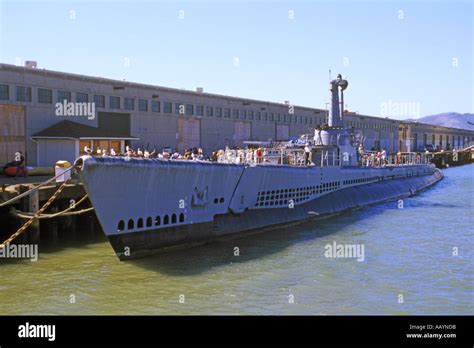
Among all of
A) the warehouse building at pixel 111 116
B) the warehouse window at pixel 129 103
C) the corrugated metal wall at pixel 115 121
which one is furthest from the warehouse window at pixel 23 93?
the warehouse window at pixel 129 103

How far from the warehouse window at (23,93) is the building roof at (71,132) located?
96.4 inches

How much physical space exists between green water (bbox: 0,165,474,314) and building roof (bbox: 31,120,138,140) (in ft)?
51.3

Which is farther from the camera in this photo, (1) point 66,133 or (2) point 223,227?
(1) point 66,133

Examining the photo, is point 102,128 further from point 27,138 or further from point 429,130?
point 429,130

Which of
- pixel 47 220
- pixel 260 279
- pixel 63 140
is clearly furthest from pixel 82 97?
pixel 260 279

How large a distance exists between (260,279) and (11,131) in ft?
79.4

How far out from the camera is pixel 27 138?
3625cm

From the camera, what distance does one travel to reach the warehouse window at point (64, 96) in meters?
38.5

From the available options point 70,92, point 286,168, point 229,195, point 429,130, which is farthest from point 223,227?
point 429,130

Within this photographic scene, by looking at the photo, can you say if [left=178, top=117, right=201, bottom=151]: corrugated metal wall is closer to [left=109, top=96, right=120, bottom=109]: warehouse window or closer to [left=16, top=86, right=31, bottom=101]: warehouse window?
[left=109, top=96, right=120, bottom=109]: warehouse window

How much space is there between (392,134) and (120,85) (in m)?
75.9

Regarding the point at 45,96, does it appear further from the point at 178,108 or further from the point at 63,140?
the point at 178,108

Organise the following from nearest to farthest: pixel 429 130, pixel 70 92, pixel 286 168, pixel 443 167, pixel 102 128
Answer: pixel 286 168, pixel 70 92, pixel 102 128, pixel 443 167, pixel 429 130
